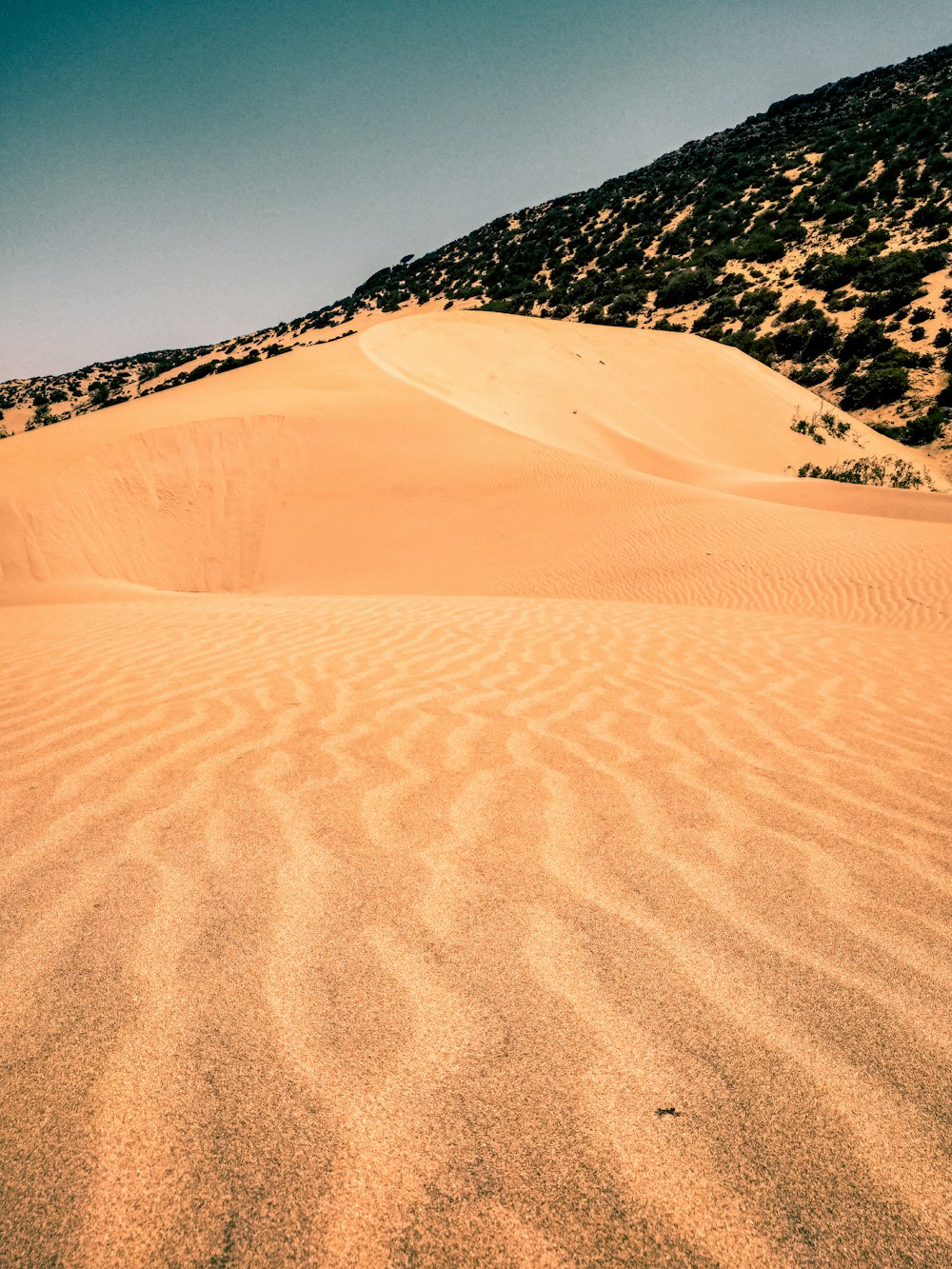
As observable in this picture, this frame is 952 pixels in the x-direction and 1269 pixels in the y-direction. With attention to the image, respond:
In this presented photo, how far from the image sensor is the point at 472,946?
187 centimetres

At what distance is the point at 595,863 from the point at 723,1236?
1.17m

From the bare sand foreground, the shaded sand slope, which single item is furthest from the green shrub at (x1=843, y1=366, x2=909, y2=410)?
the bare sand foreground

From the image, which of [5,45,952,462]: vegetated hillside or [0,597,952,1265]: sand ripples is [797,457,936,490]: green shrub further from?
[0,597,952,1265]: sand ripples

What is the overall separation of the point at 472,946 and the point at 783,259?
42.3 metres

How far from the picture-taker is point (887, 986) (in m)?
1.73

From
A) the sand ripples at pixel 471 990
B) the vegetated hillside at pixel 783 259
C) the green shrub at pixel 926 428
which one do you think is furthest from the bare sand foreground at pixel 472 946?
the vegetated hillside at pixel 783 259

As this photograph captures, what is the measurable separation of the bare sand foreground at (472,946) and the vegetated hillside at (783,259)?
87.3ft

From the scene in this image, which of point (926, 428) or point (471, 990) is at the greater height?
point (471, 990)

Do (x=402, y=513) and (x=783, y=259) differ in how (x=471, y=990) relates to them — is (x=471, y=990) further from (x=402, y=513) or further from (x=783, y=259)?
(x=783, y=259)

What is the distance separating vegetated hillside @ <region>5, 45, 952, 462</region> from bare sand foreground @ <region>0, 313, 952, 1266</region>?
87.3 feet

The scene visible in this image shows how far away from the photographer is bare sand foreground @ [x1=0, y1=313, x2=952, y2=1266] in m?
1.21

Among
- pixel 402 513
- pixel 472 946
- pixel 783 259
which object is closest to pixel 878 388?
pixel 783 259

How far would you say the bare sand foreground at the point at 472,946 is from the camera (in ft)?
3.96

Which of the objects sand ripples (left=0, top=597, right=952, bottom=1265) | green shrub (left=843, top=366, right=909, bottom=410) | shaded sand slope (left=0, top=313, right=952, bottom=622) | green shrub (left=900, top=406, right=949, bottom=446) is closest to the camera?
sand ripples (left=0, top=597, right=952, bottom=1265)
